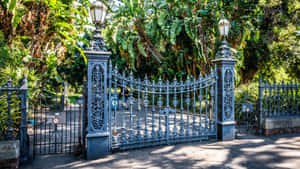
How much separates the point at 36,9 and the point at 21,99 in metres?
3.80

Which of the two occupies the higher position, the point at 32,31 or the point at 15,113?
the point at 32,31

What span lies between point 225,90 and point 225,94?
12 cm

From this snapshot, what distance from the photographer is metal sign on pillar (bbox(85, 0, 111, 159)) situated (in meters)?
4.29

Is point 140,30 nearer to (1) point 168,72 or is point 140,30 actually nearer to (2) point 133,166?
(1) point 168,72

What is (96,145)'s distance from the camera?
14.2 ft

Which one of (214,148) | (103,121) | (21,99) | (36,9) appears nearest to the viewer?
(21,99)

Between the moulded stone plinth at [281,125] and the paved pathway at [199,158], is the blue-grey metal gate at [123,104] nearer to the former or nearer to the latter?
the paved pathway at [199,158]

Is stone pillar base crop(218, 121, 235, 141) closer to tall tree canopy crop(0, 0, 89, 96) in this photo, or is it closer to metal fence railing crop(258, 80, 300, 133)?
metal fence railing crop(258, 80, 300, 133)

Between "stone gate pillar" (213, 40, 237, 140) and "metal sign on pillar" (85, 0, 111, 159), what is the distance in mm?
3361

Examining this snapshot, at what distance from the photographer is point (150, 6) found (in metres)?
11.6

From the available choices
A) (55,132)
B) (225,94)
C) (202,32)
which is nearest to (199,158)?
(225,94)

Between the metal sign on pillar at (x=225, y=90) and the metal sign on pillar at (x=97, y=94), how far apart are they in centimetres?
337

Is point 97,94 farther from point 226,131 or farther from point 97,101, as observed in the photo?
point 226,131

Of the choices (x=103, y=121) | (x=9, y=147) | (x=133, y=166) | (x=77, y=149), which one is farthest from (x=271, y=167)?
(x=9, y=147)
